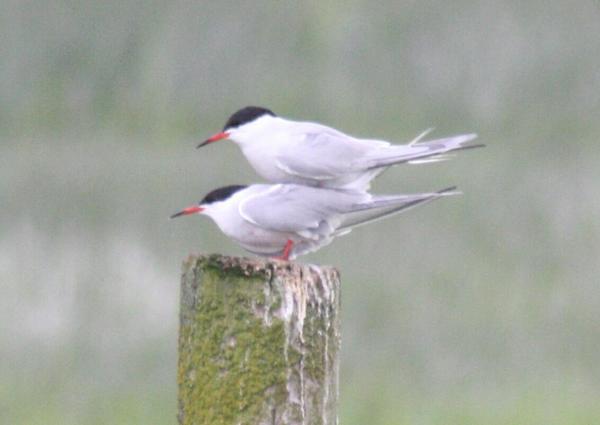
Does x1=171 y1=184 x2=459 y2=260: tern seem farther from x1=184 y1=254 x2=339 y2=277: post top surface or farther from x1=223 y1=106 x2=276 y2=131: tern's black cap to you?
x1=184 y1=254 x2=339 y2=277: post top surface

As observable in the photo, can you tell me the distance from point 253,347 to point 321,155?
3.53ft

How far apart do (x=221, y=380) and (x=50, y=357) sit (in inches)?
239

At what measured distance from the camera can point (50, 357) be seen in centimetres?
916

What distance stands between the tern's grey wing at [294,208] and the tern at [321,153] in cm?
5

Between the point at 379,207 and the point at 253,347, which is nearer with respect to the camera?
the point at 253,347

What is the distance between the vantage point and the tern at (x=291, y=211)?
4.11m

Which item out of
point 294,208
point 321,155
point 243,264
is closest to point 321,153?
point 321,155

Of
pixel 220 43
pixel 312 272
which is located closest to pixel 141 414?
pixel 220 43

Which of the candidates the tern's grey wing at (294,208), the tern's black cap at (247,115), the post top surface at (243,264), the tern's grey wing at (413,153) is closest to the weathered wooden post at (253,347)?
the post top surface at (243,264)

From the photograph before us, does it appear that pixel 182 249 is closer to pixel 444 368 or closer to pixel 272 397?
→ pixel 444 368

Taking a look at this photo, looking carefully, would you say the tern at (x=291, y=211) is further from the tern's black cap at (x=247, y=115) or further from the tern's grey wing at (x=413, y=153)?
the tern's black cap at (x=247, y=115)

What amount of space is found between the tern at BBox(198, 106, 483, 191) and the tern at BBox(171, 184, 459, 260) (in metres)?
0.04

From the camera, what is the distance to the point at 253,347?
3.18 meters

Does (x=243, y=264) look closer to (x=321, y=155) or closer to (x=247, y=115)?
(x=321, y=155)
